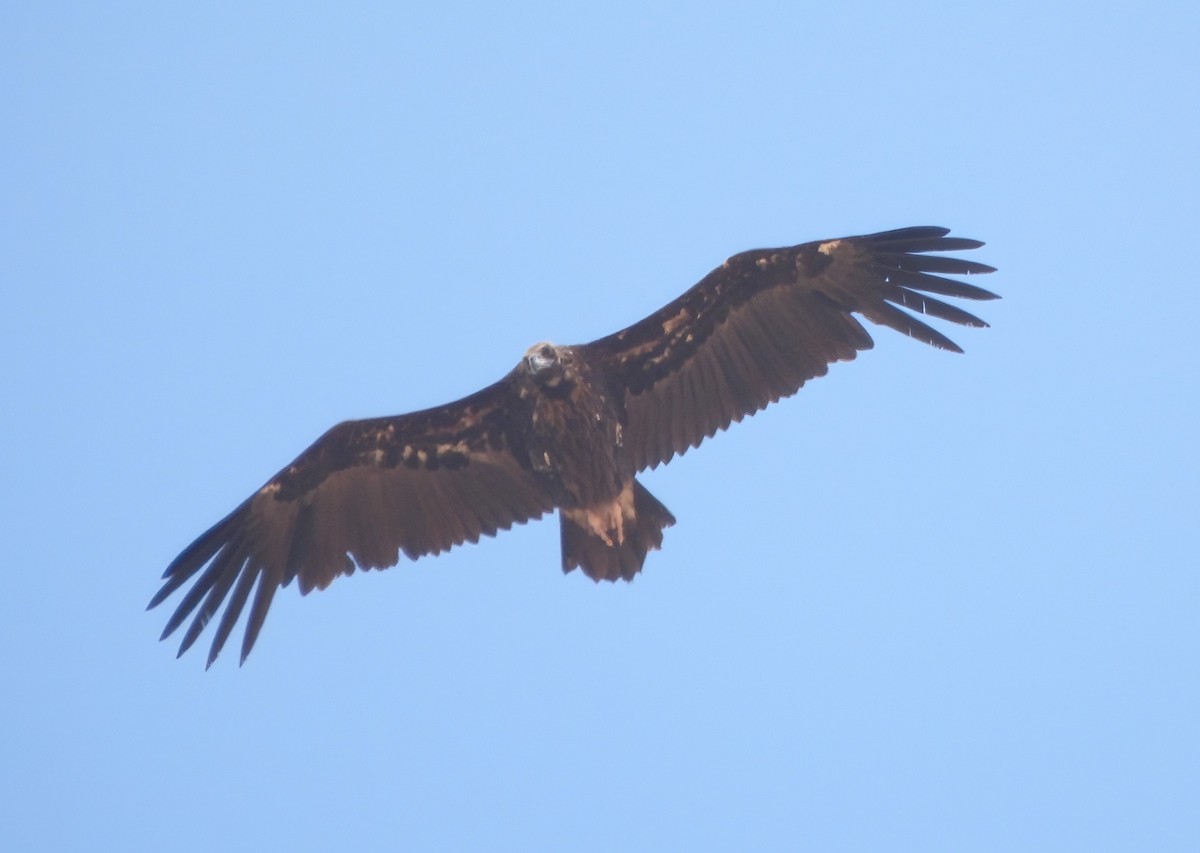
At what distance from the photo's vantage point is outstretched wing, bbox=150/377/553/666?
13969 millimetres

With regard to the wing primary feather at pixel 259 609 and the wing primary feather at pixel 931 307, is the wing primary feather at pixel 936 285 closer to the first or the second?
the wing primary feather at pixel 931 307

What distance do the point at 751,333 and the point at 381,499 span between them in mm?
3568

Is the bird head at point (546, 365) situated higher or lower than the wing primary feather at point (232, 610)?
higher

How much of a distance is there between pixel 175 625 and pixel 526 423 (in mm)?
3413

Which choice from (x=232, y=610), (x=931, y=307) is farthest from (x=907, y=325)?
(x=232, y=610)

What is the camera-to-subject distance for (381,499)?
14156mm

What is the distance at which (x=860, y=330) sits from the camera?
13.6m

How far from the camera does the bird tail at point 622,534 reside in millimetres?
13469

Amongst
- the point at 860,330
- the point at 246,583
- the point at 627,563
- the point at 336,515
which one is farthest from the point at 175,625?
the point at 860,330

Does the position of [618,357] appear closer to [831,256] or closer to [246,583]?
[831,256]

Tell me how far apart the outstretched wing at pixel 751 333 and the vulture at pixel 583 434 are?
0.01 m

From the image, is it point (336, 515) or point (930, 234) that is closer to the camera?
point (930, 234)

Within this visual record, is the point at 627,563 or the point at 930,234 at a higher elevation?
the point at 930,234

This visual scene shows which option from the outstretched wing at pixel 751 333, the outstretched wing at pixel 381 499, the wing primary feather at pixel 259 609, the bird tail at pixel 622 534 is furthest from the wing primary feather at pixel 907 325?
the wing primary feather at pixel 259 609
